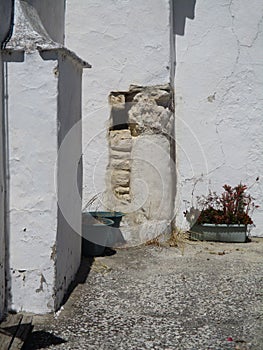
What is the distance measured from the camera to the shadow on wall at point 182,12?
6582 mm

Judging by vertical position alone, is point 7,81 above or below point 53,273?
above

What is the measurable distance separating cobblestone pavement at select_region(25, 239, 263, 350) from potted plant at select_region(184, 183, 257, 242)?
0.61 meters

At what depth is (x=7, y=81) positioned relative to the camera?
3723 mm

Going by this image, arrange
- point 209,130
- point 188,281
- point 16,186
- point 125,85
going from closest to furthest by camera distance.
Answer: point 16,186 → point 188,281 → point 125,85 → point 209,130

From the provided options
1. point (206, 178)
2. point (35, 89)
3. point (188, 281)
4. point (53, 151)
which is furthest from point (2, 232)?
point (206, 178)

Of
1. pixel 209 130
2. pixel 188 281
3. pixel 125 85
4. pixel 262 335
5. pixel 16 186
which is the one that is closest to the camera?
pixel 262 335

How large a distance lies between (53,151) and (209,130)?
332cm

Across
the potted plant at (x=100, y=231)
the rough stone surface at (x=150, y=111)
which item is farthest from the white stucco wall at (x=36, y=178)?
the rough stone surface at (x=150, y=111)

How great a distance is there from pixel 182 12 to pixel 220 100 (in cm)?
122

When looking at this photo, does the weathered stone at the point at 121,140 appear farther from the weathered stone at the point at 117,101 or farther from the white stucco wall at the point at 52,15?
the white stucco wall at the point at 52,15

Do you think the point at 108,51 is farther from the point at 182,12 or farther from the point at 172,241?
the point at 172,241

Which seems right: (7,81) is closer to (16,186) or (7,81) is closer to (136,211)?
(16,186)

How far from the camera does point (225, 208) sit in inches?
254

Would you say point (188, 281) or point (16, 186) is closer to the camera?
point (16, 186)
